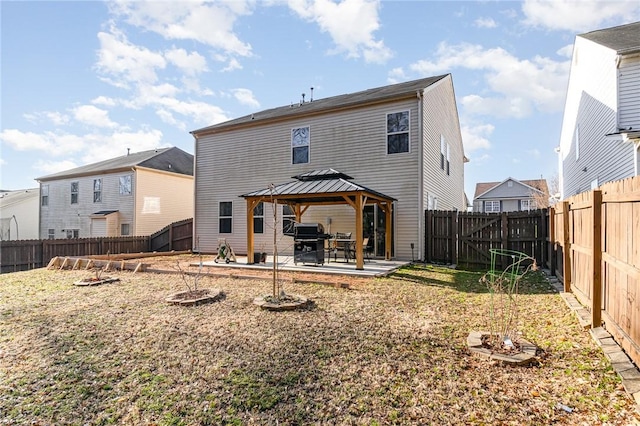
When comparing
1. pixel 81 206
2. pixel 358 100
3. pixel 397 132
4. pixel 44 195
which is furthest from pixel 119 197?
pixel 397 132

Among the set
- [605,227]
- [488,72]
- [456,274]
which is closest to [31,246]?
[456,274]

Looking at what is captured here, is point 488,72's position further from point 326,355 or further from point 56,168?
point 56,168

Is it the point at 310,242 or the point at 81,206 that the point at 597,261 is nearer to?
the point at 310,242


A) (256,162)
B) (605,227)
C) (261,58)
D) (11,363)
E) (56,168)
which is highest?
(261,58)

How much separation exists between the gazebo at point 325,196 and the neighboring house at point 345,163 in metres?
0.08

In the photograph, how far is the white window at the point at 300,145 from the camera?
1327 cm

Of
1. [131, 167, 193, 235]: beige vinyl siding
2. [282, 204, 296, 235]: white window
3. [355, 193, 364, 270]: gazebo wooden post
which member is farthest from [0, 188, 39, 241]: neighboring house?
[355, 193, 364, 270]: gazebo wooden post

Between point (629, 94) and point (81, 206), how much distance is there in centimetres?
2865

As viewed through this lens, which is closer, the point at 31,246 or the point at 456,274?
the point at 456,274

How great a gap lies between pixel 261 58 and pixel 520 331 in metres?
11.6

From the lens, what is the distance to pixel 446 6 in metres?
9.83

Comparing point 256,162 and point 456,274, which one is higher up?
point 256,162

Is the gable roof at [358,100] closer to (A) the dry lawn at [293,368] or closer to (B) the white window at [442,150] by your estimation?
(B) the white window at [442,150]

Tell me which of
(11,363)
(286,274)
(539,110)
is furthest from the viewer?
(539,110)
